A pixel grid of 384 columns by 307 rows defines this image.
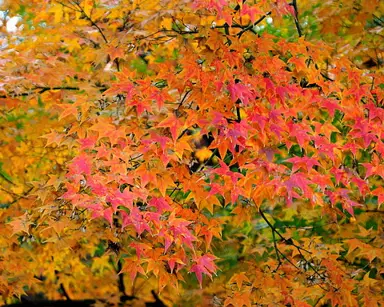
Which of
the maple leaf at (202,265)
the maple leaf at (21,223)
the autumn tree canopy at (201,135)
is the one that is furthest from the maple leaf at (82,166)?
the maple leaf at (202,265)

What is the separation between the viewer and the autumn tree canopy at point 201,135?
147 inches

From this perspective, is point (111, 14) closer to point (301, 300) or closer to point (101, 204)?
point (101, 204)

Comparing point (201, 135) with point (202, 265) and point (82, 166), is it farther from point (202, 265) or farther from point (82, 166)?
point (202, 265)

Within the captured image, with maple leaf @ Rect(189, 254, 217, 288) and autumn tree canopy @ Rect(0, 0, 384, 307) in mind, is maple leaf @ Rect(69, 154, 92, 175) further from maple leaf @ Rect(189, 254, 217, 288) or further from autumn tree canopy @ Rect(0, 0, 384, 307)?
maple leaf @ Rect(189, 254, 217, 288)

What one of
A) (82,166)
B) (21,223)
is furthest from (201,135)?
(21,223)

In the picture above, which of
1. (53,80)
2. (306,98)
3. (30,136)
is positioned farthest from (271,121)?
(30,136)

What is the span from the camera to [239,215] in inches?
186

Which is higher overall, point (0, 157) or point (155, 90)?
point (155, 90)

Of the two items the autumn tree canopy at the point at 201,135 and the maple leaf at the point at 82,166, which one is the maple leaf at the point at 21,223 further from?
the maple leaf at the point at 82,166

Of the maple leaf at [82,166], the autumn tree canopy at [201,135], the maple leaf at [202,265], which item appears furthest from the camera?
the maple leaf at [202,265]

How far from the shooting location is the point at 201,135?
12.1 feet

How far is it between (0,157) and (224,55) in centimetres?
320

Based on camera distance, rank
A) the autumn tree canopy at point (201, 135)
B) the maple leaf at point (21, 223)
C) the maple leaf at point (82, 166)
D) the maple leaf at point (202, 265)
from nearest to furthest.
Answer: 1. the maple leaf at point (82, 166)
2. the autumn tree canopy at point (201, 135)
3. the maple leaf at point (202, 265)
4. the maple leaf at point (21, 223)

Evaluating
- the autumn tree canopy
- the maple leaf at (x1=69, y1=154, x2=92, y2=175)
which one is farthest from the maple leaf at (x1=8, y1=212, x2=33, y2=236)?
the maple leaf at (x1=69, y1=154, x2=92, y2=175)
